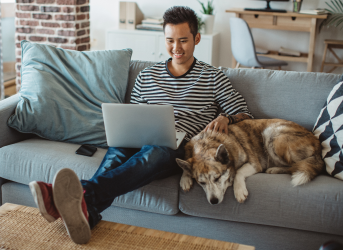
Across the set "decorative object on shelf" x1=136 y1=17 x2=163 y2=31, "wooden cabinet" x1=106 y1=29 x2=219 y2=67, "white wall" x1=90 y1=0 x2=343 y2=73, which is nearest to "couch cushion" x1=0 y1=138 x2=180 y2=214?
"wooden cabinet" x1=106 y1=29 x2=219 y2=67

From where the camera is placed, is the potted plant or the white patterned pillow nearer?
the white patterned pillow

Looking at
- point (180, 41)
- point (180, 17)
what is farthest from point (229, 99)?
point (180, 17)

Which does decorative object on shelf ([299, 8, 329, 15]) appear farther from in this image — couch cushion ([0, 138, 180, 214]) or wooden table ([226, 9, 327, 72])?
couch cushion ([0, 138, 180, 214])

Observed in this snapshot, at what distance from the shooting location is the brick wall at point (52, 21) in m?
3.52

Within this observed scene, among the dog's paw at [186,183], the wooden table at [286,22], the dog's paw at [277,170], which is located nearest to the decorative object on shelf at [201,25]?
the wooden table at [286,22]

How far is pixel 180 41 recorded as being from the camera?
2.08 meters

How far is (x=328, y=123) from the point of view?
74.2 inches

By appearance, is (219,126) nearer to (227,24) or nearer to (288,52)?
(288,52)

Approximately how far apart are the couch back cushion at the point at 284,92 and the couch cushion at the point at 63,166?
0.74 m

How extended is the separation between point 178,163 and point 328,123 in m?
0.85

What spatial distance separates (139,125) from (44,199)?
582 millimetres

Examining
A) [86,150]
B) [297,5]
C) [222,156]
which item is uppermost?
[297,5]

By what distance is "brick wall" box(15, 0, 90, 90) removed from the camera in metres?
3.52

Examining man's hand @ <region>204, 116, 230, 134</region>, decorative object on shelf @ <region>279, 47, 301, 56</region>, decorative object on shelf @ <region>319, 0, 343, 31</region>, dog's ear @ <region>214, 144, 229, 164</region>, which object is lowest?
dog's ear @ <region>214, 144, 229, 164</region>
